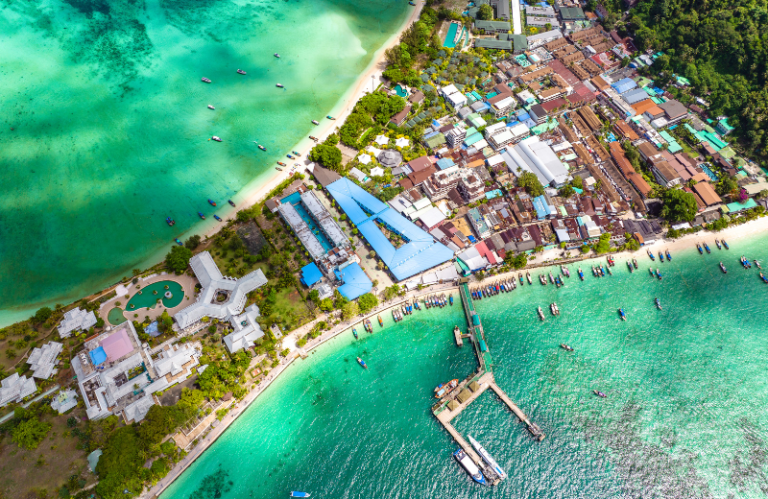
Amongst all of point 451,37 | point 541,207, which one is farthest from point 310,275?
point 451,37

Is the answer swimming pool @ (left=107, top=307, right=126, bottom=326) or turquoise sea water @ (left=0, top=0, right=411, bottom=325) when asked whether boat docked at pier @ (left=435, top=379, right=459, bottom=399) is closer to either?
swimming pool @ (left=107, top=307, right=126, bottom=326)

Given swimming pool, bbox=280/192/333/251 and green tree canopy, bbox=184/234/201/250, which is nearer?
green tree canopy, bbox=184/234/201/250

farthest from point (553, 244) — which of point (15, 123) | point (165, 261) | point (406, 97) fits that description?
point (15, 123)

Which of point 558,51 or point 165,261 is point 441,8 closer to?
point 558,51

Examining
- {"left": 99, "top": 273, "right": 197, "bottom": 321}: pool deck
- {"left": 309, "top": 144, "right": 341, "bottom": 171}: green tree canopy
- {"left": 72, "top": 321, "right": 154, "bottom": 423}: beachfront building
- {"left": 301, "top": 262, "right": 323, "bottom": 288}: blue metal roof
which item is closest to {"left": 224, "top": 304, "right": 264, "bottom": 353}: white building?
{"left": 301, "top": 262, "right": 323, "bottom": 288}: blue metal roof

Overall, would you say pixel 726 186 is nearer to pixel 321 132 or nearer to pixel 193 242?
pixel 321 132

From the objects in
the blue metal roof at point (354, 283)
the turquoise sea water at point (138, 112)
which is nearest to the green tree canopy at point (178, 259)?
the turquoise sea water at point (138, 112)
